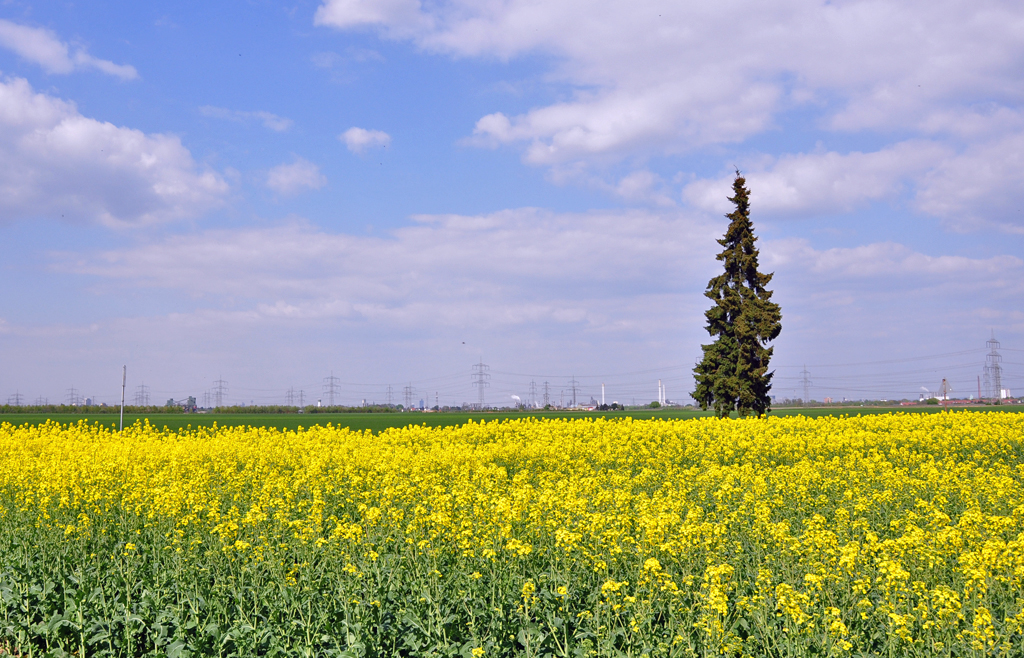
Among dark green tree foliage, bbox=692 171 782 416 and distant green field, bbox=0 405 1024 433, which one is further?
distant green field, bbox=0 405 1024 433

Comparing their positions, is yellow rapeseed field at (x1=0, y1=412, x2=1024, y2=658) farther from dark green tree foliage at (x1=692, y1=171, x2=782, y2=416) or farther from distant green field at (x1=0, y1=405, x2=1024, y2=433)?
distant green field at (x1=0, y1=405, x2=1024, y2=433)

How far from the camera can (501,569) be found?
267 inches

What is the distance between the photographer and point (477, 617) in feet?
20.1

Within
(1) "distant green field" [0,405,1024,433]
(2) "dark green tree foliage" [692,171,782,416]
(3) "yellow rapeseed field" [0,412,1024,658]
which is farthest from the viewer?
(1) "distant green field" [0,405,1024,433]

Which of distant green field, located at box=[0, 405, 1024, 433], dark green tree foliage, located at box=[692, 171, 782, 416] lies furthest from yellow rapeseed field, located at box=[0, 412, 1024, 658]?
distant green field, located at box=[0, 405, 1024, 433]

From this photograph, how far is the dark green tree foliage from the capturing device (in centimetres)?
3412

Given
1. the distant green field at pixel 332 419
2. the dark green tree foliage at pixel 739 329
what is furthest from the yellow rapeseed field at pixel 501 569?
the distant green field at pixel 332 419

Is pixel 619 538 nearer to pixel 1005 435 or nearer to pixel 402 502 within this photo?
pixel 402 502

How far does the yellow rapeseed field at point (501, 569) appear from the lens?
18.7 feet

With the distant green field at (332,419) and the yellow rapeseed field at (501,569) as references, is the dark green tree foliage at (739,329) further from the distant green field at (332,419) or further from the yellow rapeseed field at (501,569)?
the yellow rapeseed field at (501,569)

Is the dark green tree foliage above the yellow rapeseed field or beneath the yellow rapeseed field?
above

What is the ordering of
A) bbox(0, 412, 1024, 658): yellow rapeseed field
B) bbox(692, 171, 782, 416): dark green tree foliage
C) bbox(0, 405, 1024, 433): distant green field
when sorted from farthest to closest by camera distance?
bbox(0, 405, 1024, 433): distant green field < bbox(692, 171, 782, 416): dark green tree foliage < bbox(0, 412, 1024, 658): yellow rapeseed field

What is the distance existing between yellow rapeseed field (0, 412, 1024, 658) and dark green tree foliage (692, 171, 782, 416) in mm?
21941

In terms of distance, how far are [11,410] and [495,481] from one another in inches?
3801
